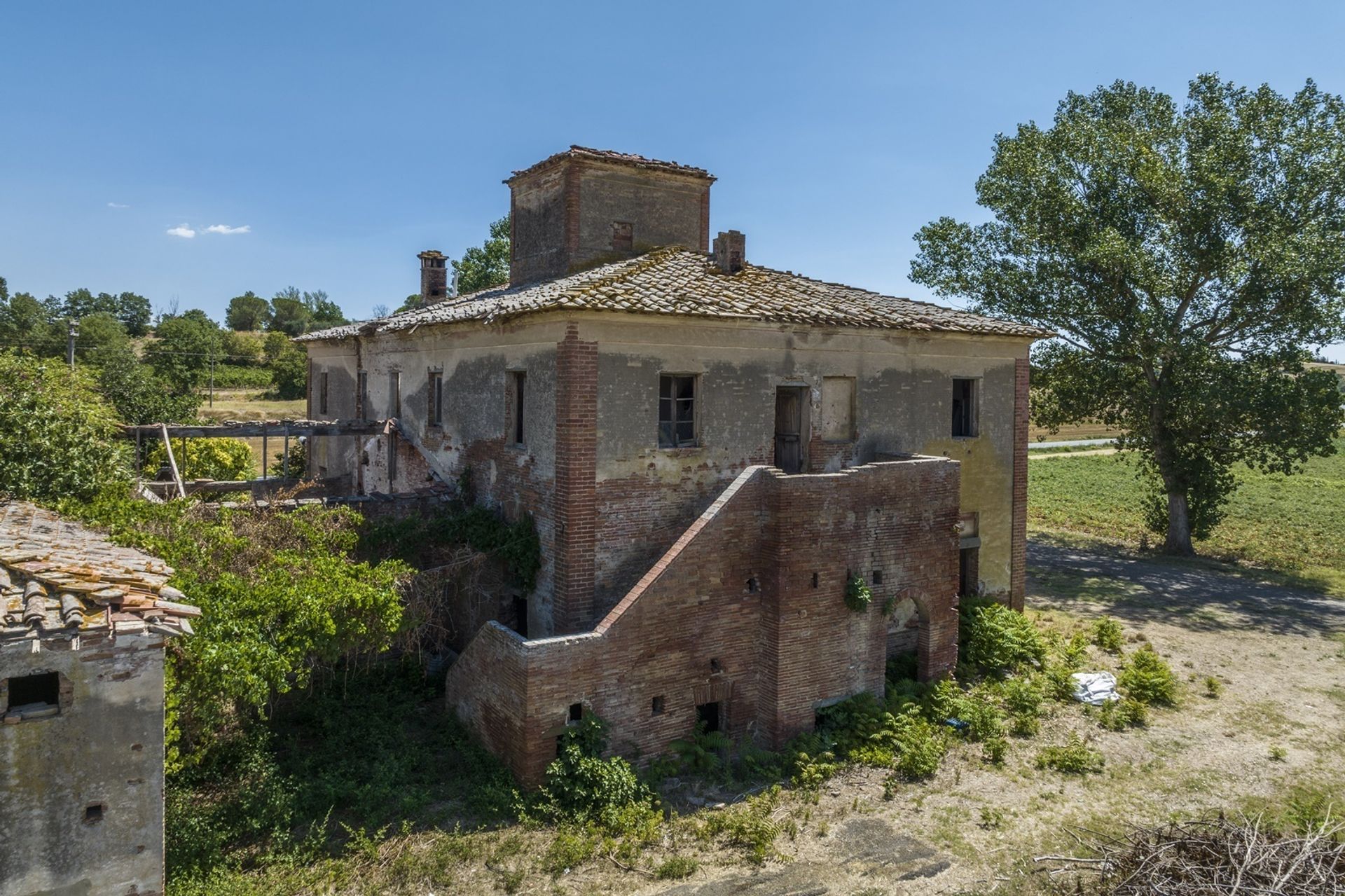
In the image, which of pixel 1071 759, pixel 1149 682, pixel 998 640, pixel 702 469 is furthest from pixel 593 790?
pixel 1149 682

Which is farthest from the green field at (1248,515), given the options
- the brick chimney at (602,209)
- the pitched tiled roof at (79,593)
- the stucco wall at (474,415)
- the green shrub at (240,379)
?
the green shrub at (240,379)

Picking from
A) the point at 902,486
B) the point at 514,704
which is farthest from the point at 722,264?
the point at 514,704

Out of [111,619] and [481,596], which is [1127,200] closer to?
[481,596]

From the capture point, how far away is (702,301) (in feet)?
46.6

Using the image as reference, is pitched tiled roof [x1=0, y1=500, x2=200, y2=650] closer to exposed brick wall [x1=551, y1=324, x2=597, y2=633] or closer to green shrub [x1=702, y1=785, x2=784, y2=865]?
exposed brick wall [x1=551, y1=324, x2=597, y2=633]

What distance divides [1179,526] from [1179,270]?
→ 302 inches

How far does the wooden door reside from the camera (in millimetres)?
15461

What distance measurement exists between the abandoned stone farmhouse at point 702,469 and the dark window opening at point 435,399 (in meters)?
0.05

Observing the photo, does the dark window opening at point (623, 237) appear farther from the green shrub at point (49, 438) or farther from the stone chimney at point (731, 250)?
the green shrub at point (49, 438)

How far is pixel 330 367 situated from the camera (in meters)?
22.6

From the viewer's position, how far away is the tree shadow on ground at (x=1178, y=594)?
773 inches

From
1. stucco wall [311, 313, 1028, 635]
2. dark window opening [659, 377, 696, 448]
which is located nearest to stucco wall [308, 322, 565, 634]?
stucco wall [311, 313, 1028, 635]

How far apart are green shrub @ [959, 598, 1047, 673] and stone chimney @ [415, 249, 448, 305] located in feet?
53.3

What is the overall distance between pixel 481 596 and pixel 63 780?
7173mm
